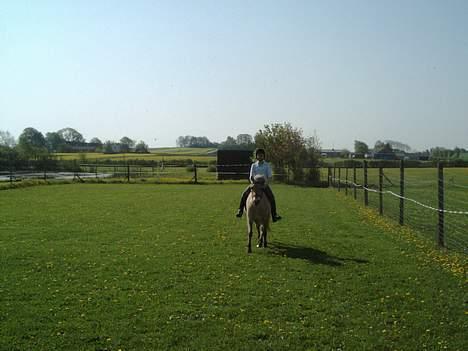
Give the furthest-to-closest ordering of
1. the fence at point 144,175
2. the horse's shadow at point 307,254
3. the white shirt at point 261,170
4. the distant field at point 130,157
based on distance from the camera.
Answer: the distant field at point 130,157 → the fence at point 144,175 → the white shirt at point 261,170 → the horse's shadow at point 307,254

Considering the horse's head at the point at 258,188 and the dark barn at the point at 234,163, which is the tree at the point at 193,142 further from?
the horse's head at the point at 258,188

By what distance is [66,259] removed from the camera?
9414mm

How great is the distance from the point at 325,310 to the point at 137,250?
5532 millimetres

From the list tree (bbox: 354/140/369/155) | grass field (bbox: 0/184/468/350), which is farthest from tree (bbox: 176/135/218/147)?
grass field (bbox: 0/184/468/350)

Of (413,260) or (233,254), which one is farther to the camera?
(233,254)

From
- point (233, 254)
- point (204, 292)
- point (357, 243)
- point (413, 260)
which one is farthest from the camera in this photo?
point (357, 243)

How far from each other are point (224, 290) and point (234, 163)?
43.6 metres

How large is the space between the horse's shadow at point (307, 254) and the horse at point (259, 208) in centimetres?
50

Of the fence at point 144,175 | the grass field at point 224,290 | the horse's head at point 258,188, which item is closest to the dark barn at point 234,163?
the fence at point 144,175

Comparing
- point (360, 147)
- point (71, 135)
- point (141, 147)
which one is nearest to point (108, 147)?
point (141, 147)

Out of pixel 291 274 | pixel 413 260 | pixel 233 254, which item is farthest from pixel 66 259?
pixel 413 260

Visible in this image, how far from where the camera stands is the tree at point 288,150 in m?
43.4

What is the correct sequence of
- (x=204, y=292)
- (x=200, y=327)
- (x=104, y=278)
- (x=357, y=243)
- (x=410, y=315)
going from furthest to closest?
(x=357, y=243) < (x=104, y=278) < (x=204, y=292) < (x=410, y=315) < (x=200, y=327)

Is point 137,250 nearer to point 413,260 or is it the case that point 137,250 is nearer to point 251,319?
point 251,319
